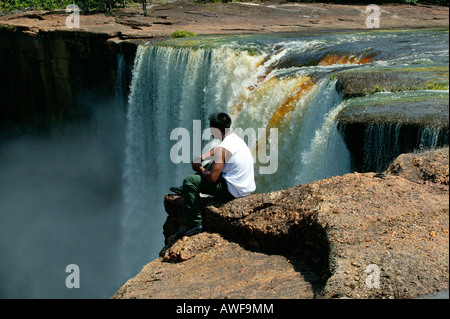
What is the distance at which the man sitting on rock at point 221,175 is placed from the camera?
17.5 ft

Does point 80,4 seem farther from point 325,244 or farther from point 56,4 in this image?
point 325,244

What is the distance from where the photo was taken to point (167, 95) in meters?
13.8

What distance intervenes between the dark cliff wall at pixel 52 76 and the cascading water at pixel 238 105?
9.30 ft

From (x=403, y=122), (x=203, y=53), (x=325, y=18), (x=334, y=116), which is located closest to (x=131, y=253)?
(x=203, y=53)

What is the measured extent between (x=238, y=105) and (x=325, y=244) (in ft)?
24.4

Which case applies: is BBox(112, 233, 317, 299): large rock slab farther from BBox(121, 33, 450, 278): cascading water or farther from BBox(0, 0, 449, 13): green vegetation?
BBox(0, 0, 449, 13): green vegetation

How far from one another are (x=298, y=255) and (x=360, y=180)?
1124 millimetres

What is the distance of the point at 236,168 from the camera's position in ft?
17.7

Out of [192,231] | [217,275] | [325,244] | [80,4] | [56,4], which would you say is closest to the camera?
[325,244]

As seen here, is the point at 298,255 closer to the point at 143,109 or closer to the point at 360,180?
the point at 360,180

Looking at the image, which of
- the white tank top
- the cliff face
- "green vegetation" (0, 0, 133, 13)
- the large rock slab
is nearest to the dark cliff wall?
"green vegetation" (0, 0, 133, 13)

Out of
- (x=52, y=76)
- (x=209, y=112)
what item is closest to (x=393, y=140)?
(x=209, y=112)

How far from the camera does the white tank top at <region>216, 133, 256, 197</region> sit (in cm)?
537

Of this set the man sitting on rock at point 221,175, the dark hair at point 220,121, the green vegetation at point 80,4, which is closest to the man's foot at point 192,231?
the man sitting on rock at point 221,175
